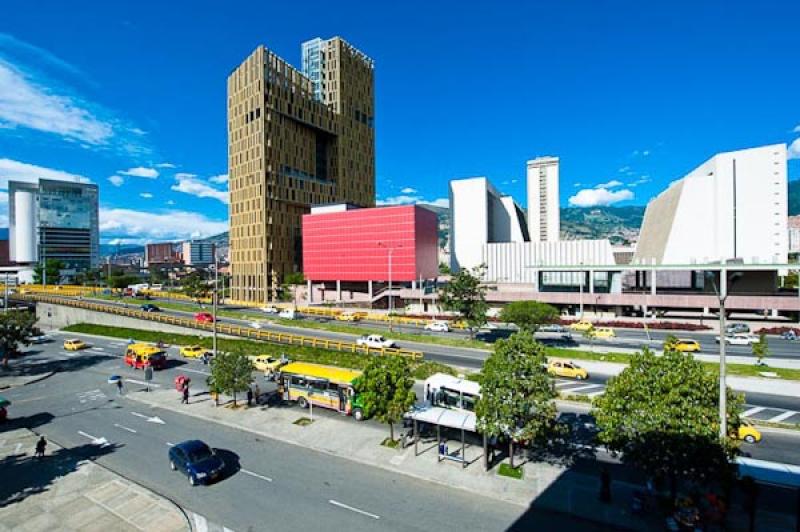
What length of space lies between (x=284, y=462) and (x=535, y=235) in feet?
613

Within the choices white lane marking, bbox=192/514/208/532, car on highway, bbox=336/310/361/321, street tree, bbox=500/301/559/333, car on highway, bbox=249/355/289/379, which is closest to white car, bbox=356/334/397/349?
car on highway, bbox=249/355/289/379

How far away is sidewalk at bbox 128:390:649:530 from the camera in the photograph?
51.0ft

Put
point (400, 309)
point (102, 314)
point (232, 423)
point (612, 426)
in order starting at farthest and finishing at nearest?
point (400, 309)
point (102, 314)
point (232, 423)
point (612, 426)

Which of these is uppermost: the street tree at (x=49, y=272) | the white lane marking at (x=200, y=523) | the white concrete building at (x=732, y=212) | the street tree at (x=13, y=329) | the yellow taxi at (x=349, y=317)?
the white concrete building at (x=732, y=212)

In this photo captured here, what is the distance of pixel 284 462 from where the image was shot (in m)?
19.7

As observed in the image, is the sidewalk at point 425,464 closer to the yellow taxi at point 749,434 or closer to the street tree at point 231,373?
the street tree at point 231,373

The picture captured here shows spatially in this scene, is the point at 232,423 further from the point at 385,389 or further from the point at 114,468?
the point at 385,389

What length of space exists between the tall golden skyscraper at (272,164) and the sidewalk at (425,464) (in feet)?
262

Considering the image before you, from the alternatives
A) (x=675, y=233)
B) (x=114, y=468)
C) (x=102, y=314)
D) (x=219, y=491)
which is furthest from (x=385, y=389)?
(x=675, y=233)

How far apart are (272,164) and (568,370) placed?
3635 inches

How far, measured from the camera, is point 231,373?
2564cm

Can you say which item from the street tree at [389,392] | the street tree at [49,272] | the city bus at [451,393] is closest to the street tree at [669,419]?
the city bus at [451,393]

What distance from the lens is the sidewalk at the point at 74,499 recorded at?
48.6ft

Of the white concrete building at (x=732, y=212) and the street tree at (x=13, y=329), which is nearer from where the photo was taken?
the street tree at (x=13, y=329)
